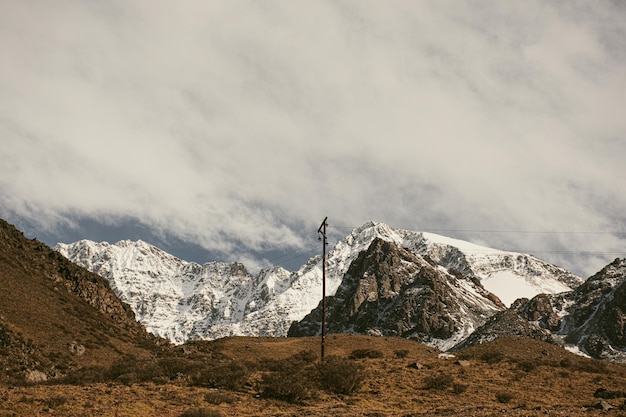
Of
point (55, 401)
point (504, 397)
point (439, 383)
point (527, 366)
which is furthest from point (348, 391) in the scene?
point (527, 366)

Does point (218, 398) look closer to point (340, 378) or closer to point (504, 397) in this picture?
point (340, 378)

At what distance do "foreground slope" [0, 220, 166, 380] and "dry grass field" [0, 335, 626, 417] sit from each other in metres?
11.8

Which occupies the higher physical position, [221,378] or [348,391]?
[348,391]

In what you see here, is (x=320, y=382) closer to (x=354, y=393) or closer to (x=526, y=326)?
(x=354, y=393)

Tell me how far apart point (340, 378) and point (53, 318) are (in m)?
37.2

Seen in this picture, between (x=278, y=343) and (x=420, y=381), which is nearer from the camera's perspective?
(x=420, y=381)

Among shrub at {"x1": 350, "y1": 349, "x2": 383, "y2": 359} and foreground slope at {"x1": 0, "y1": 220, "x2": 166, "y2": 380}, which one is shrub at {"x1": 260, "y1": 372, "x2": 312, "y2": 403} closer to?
foreground slope at {"x1": 0, "y1": 220, "x2": 166, "y2": 380}

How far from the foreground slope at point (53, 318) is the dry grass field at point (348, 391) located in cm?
1178

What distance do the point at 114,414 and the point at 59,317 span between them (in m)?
38.8

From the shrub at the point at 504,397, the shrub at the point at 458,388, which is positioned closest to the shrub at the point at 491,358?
the shrub at the point at 458,388

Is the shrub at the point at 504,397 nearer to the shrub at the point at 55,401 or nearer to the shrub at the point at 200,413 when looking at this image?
the shrub at the point at 200,413

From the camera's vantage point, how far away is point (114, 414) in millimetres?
16578

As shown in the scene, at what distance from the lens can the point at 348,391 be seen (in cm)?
2450

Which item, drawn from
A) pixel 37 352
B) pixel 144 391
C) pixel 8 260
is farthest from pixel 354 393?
pixel 8 260
